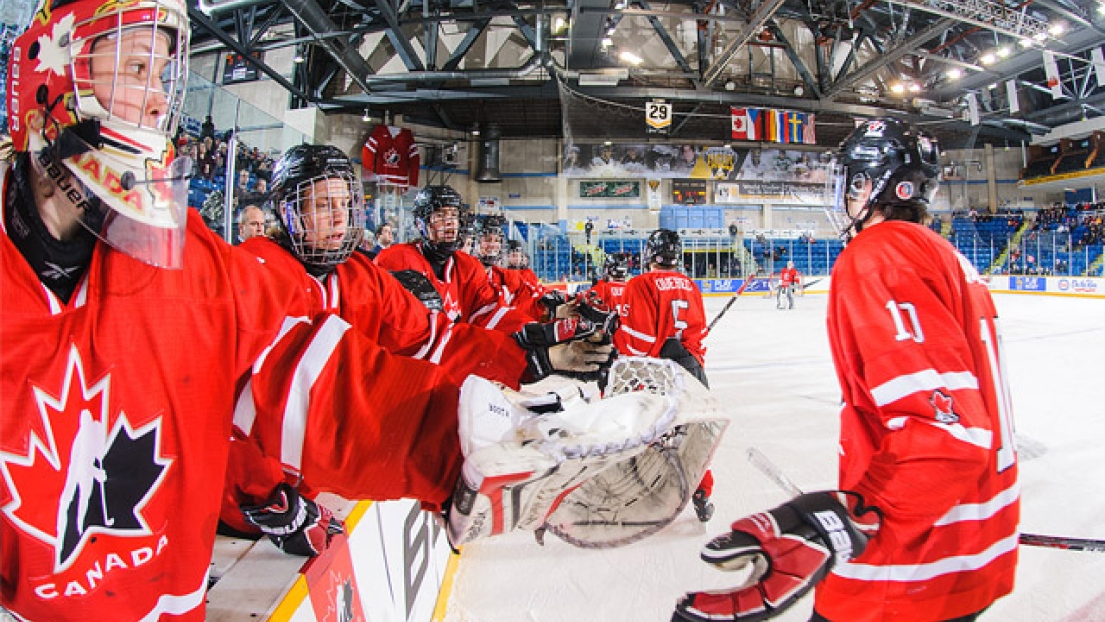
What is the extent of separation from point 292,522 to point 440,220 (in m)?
2.37

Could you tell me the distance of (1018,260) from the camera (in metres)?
21.0

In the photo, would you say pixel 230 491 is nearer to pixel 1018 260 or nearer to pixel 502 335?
pixel 502 335

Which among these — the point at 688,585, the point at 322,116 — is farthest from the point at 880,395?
the point at 322,116

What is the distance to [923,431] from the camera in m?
0.96

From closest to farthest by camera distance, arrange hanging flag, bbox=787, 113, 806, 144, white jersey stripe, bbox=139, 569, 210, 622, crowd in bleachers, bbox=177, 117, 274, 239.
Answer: white jersey stripe, bbox=139, 569, 210, 622 < crowd in bleachers, bbox=177, 117, 274, 239 < hanging flag, bbox=787, 113, 806, 144

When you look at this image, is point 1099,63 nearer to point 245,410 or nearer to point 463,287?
point 463,287

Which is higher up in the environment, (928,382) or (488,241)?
(488,241)

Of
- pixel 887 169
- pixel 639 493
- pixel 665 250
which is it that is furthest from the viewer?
pixel 665 250

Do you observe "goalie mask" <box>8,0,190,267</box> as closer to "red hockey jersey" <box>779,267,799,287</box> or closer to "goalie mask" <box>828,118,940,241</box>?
"goalie mask" <box>828,118,940,241</box>

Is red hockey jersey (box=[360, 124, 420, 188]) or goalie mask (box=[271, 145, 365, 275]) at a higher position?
red hockey jersey (box=[360, 124, 420, 188])

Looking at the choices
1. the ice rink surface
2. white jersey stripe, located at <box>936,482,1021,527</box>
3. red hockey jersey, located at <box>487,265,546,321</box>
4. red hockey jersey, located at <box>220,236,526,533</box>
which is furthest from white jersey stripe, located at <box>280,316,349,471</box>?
red hockey jersey, located at <box>487,265,546,321</box>

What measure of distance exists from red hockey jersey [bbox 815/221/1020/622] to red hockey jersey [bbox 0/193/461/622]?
79cm

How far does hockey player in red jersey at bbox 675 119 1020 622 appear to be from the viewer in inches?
35.7

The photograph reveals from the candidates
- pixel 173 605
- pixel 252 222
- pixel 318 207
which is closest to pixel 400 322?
pixel 318 207
